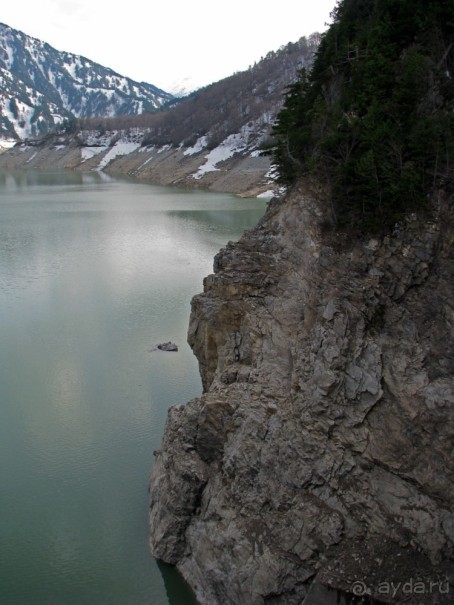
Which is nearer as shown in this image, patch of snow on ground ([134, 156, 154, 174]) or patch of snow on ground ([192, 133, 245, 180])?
patch of snow on ground ([192, 133, 245, 180])

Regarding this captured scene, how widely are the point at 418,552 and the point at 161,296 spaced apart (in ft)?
71.0

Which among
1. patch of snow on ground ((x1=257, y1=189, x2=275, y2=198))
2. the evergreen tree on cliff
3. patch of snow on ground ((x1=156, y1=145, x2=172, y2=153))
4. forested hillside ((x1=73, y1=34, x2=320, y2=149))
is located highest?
forested hillside ((x1=73, y1=34, x2=320, y2=149))

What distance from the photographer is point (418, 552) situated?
8961 mm

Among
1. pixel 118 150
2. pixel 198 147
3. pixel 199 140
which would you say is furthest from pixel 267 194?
pixel 118 150

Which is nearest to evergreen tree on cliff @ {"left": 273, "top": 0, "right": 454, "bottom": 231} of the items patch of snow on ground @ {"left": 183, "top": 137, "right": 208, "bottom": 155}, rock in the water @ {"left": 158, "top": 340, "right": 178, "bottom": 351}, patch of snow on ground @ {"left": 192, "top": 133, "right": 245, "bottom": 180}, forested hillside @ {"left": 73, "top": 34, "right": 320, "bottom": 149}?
rock in the water @ {"left": 158, "top": 340, "right": 178, "bottom": 351}

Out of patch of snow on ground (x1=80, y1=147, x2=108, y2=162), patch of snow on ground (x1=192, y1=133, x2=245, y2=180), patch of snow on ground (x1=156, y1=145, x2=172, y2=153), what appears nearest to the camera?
patch of snow on ground (x1=192, y1=133, x2=245, y2=180)

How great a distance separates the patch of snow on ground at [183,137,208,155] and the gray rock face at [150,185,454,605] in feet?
339

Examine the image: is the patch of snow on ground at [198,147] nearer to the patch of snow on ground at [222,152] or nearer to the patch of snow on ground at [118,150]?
the patch of snow on ground at [222,152]

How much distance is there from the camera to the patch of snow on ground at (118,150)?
134125 millimetres

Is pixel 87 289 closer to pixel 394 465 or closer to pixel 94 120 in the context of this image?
pixel 394 465

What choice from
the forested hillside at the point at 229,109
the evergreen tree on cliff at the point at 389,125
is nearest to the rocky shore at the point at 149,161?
the forested hillside at the point at 229,109

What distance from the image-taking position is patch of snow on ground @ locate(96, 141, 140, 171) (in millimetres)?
134125

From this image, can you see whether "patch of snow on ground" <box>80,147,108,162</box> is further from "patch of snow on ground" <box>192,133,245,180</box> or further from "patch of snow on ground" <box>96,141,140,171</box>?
"patch of snow on ground" <box>192,133,245,180</box>

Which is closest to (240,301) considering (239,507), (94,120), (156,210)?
(239,507)
